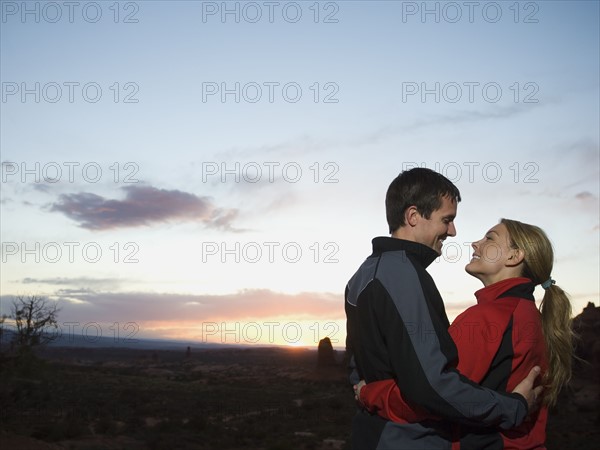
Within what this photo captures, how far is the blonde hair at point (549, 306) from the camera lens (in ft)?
10.3

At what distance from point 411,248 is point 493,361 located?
2.01 feet

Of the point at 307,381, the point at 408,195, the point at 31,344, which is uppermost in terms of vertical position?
the point at 408,195

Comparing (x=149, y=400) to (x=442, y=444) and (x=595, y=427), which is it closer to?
(x=595, y=427)

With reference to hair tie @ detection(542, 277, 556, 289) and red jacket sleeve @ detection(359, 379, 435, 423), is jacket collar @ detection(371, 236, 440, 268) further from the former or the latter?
hair tie @ detection(542, 277, 556, 289)

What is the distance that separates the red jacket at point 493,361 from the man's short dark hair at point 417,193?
1.70ft

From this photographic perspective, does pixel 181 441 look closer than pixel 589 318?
Yes

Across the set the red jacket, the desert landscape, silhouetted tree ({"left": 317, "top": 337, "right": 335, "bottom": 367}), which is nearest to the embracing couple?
the red jacket

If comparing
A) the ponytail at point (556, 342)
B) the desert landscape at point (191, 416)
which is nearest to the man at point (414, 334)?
the ponytail at point (556, 342)

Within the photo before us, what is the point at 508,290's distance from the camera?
3.10 metres

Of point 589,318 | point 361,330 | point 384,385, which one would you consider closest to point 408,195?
point 361,330

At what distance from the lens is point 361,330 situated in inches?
113

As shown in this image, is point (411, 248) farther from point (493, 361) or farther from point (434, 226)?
point (493, 361)

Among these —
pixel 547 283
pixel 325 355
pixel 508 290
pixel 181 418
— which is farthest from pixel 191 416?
pixel 325 355

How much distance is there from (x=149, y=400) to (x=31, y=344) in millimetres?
15297
